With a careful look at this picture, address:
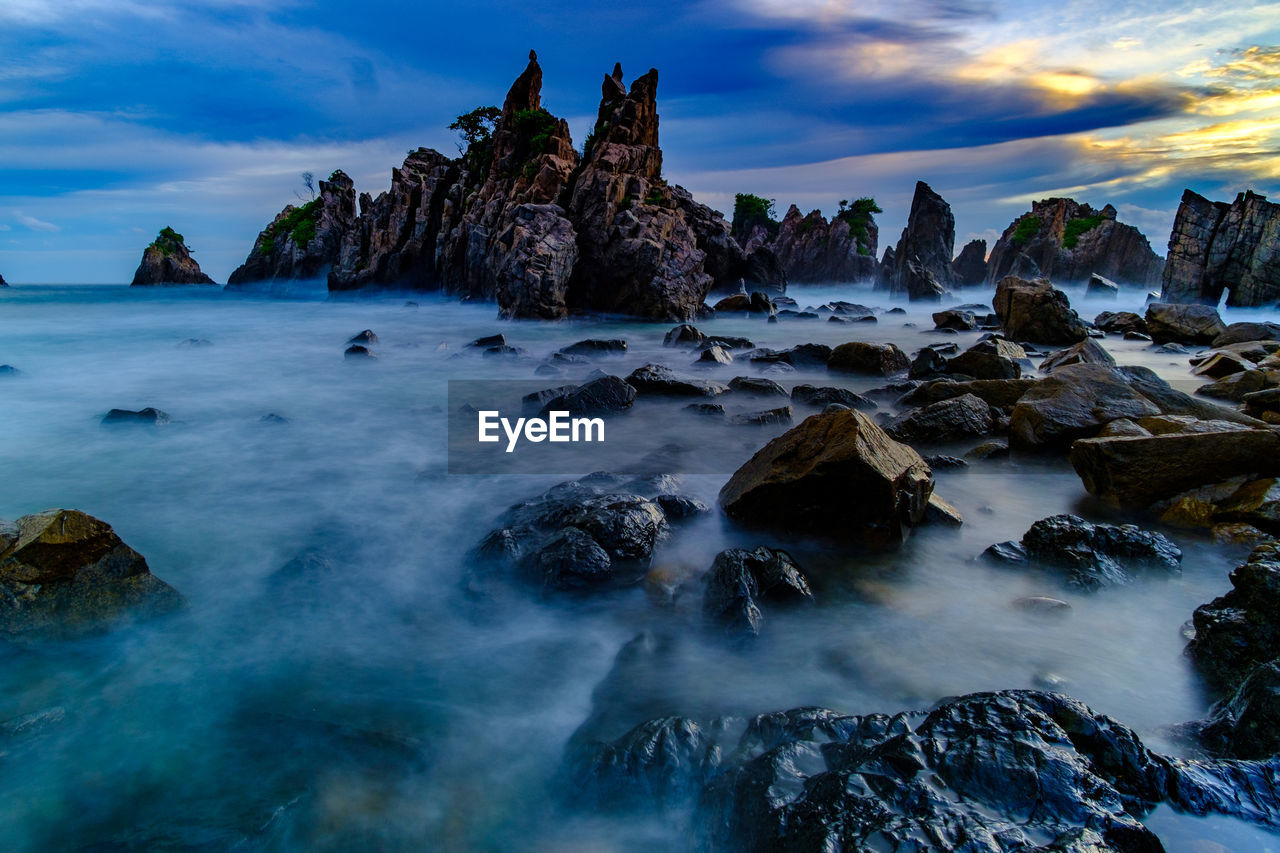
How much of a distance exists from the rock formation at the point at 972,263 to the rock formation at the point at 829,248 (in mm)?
18236

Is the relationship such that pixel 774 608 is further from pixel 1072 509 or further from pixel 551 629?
pixel 1072 509

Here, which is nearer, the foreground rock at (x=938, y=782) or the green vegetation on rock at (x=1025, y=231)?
the foreground rock at (x=938, y=782)

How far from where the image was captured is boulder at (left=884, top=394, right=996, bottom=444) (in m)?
7.56

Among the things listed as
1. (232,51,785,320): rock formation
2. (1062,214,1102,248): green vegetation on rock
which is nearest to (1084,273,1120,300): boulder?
(1062,214,1102,248): green vegetation on rock

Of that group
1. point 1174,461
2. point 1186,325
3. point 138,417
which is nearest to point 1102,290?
point 1186,325

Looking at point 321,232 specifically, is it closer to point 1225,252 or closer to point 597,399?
point 597,399

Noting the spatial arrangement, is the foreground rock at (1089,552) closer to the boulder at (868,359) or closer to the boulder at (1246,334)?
the boulder at (868,359)

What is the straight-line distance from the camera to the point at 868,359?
12539mm

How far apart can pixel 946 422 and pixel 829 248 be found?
70.5m

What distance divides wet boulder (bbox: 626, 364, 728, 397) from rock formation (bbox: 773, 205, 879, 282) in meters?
67.3

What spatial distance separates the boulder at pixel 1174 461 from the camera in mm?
5070

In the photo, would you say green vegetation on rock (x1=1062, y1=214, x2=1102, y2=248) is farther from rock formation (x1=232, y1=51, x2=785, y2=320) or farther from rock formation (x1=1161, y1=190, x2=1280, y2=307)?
rock formation (x1=232, y1=51, x2=785, y2=320)

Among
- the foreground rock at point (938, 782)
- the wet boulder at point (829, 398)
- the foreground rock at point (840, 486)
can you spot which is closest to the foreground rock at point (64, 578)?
the foreground rock at point (938, 782)

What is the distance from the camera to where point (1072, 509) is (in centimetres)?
554
